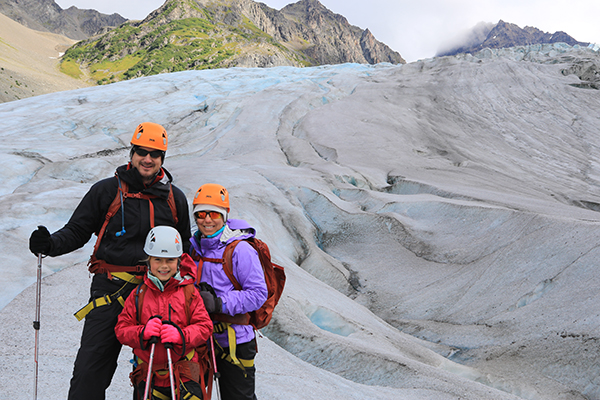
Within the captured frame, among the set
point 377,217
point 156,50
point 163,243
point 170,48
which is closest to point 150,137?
point 163,243

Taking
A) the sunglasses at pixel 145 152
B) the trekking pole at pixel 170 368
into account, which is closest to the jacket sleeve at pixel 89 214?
the sunglasses at pixel 145 152

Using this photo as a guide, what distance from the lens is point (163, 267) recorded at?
3.43 m

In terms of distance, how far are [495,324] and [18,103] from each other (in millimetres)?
33080

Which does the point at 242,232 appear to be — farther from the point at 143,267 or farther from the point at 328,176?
the point at 328,176

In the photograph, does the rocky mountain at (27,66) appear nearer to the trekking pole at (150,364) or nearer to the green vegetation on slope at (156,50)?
the green vegetation on slope at (156,50)

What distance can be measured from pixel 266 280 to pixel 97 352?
162 cm

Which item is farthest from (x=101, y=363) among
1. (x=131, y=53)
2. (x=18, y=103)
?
(x=131, y=53)

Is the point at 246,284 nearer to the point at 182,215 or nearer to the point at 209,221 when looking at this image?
the point at 209,221

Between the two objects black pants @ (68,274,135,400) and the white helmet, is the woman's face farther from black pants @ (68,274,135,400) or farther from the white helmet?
black pants @ (68,274,135,400)

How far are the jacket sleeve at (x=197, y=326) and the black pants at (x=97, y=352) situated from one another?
71cm

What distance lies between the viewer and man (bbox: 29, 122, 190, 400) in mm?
3455

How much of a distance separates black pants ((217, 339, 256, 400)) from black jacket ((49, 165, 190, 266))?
4.16ft

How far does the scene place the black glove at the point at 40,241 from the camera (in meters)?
Answer: 3.41

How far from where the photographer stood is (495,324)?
9617 mm
